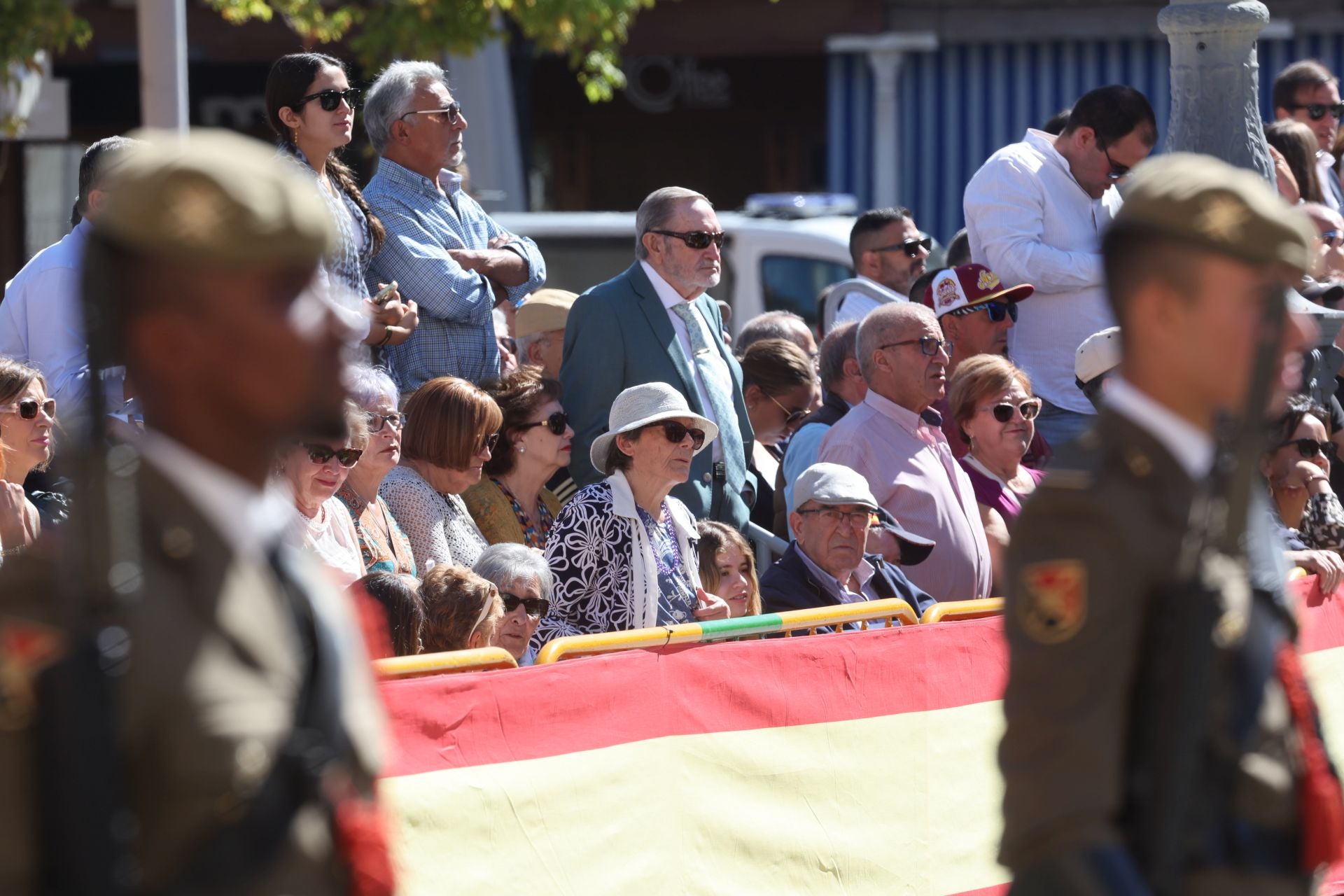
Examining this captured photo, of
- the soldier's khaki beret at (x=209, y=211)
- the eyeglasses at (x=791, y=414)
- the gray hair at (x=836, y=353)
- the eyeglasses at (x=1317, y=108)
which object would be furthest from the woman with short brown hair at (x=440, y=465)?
the eyeglasses at (x=1317, y=108)

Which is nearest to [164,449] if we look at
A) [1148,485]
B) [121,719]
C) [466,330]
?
[121,719]

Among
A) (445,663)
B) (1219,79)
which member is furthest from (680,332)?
(445,663)

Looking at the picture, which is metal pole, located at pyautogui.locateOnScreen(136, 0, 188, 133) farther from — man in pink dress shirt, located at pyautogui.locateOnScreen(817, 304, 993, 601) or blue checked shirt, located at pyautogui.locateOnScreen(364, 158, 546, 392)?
man in pink dress shirt, located at pyautogui.locateOnScreen(817, 304, 993, 601)

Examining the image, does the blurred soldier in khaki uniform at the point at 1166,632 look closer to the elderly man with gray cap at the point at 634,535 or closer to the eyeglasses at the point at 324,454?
the eyeglasses at the point at 324,454

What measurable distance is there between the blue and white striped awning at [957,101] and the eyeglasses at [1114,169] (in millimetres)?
10967

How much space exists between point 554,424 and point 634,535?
75cm

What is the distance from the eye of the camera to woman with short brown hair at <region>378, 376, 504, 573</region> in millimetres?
6363

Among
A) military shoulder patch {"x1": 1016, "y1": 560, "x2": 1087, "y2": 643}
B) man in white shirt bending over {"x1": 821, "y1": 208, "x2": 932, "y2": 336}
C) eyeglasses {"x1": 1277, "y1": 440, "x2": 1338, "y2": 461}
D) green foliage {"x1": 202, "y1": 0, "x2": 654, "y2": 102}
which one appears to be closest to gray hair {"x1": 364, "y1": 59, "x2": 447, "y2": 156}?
man in white shirt bending over {"x1": 821, "y1": 208, "x2": 932, "y2": 336}

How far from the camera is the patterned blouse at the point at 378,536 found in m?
5.95

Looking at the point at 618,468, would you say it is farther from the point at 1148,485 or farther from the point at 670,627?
the point at 1148,485

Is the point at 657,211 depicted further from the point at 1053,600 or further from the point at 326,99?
the point at 1053,600

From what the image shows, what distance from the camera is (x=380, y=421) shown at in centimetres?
615

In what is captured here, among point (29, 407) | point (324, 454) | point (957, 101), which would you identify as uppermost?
point (957, 101)

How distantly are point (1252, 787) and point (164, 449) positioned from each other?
1.52 metres
